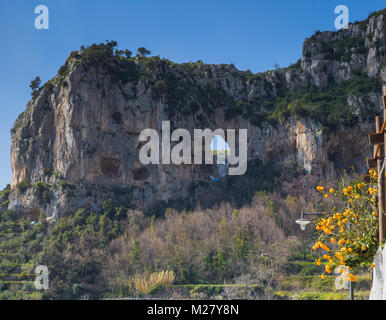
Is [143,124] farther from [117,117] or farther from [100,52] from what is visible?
[100,52]

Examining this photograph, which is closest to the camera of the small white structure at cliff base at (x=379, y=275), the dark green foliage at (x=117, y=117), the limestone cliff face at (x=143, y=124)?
the small white structure at cliff base at (x=379, y=275)

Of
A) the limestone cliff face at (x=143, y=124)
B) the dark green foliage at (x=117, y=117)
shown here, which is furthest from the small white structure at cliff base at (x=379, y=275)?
the dark green foliage at (x=117, y=117)

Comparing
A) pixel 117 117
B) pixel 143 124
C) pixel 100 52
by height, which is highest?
pixel 100 52

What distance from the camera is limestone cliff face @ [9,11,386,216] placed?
4834 centimetres

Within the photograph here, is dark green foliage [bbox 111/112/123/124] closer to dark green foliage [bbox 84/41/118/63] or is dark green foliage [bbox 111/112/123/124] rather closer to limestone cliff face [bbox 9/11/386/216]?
limestone cliff face [bbox 9/11/386/216]

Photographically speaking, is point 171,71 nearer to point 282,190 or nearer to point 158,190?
point 158,190

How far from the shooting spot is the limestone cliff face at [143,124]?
4834cm

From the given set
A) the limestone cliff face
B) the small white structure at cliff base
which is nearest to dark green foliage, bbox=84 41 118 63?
the limestone cliff face

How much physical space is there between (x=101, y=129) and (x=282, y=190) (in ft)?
70.9

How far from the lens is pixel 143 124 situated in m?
51.5

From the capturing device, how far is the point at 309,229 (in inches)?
1586

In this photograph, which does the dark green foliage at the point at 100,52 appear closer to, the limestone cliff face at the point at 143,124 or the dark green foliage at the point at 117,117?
the limestone cliff face at the point at 143,124

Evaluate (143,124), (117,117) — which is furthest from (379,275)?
(117,117)

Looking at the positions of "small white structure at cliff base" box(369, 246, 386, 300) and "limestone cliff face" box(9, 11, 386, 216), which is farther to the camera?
"limestone cliff face" box(9, 11, 386, 216)
